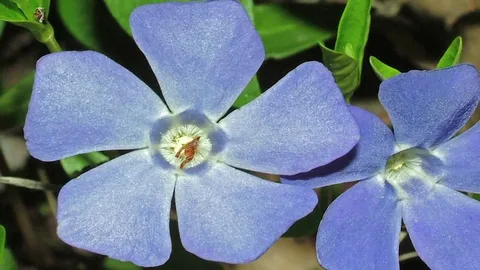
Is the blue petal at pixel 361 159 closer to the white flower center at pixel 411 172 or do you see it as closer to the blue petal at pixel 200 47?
the white flower center at pixel 411 172

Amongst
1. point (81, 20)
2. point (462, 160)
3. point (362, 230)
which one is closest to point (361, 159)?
point (362, 230)

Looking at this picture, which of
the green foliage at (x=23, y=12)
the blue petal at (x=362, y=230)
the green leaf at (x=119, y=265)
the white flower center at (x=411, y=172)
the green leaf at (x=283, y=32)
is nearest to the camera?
the blue petal at (x=362, y=230)

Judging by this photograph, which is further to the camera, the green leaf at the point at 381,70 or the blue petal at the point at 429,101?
the green leaf at the point at 381,70

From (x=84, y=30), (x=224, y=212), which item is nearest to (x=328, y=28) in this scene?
(x=84, y=30)

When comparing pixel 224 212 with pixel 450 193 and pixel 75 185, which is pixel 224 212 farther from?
pixel 450 193

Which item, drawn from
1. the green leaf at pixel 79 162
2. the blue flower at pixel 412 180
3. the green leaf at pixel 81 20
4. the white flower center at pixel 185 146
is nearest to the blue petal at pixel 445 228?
the blue flower at pixel 412 180
